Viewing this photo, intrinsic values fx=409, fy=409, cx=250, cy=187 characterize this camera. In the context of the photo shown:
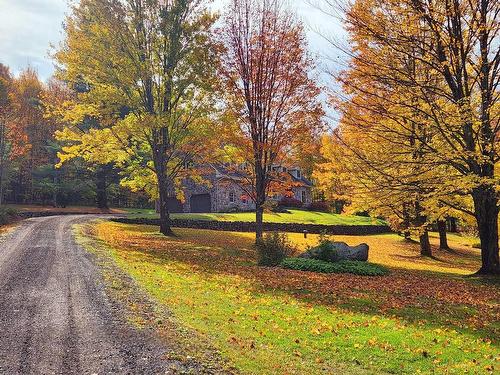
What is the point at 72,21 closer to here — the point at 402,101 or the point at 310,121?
the point at 310,121

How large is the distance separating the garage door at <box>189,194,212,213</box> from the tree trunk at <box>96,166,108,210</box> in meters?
9.12

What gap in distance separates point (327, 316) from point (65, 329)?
5.02 m

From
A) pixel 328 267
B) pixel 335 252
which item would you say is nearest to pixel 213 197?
pixel 335 252

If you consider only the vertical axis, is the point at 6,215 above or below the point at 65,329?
above

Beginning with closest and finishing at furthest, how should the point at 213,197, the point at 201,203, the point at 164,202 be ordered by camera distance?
the point at 164,202 < the point at 213,197 < the point at 201,203

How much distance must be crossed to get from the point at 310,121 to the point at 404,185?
744 centimetres

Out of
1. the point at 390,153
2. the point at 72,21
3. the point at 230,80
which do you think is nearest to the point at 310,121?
the point at 230,80

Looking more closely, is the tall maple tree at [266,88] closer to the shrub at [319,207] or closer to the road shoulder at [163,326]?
the road shoulder at [163,326]

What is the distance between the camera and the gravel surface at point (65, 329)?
557cm

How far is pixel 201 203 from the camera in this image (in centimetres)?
4481

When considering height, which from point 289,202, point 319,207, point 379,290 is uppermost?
point 289,202

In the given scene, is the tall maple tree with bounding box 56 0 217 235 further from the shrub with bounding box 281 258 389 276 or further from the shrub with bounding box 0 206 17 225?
the shrub with bounding box 281 258 389 276

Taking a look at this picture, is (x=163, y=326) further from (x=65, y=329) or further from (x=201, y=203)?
(x=201, y=203)

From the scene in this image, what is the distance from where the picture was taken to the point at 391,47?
506 inches
